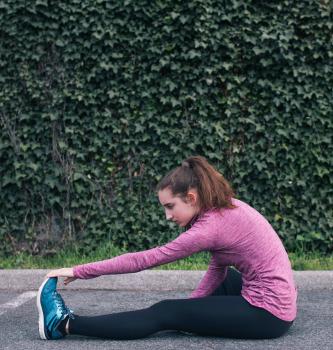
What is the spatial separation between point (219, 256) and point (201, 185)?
0.46 m

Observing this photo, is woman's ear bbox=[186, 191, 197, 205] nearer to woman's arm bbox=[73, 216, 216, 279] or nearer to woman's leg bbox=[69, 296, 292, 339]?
woman's arm bbox=[73, 216, 216, 279]

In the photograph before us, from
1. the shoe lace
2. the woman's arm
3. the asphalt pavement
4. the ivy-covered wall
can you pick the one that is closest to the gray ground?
the asphalt pavement

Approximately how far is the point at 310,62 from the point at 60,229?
2959mm

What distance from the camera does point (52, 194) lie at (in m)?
8.02

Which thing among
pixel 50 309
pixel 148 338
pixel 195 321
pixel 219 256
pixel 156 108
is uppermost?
pixel 156 108

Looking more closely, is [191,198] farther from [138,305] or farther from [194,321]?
[138,305]

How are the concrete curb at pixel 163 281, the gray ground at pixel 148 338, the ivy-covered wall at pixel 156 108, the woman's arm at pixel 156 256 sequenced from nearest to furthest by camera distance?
the woman's arm at pixel 156 256, the gray ground at pixel 148 338, the concrete curb at pixel 163 281, the ivy-covered wall at pixel 156 108

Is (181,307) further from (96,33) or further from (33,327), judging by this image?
(96,33)

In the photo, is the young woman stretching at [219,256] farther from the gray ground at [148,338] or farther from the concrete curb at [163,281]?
the concrete curb at [163,281]

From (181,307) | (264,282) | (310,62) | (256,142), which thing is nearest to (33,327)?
(181,307)

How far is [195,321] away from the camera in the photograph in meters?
4.56

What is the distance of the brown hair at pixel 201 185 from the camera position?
14.7 ft

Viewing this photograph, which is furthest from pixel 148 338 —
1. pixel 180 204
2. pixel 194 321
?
pixel 180 204

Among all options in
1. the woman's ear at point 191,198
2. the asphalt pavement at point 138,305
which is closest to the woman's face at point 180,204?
the woman's ear at point 191,198
